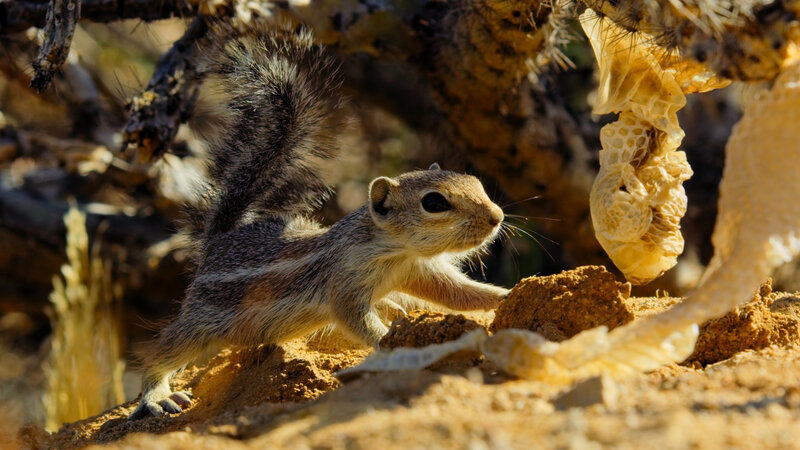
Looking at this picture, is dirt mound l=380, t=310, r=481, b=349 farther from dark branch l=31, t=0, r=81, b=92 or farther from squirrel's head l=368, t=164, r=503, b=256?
dark branch l=31, t=0, r=81, b=92

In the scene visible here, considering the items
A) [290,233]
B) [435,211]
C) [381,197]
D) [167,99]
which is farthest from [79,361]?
[435,211]

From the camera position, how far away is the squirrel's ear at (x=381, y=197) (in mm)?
4645

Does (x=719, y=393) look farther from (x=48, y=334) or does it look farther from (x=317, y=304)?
(x=48, y=334)

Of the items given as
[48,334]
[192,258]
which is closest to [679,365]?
[192,258]

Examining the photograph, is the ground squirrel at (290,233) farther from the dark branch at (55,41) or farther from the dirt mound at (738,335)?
the dirt mound at (738,335)

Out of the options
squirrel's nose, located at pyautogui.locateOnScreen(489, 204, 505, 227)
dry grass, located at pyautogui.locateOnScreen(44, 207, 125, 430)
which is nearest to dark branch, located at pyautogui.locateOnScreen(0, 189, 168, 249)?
dry grass, located at pyautogui.locateOnScreen(44, 207, 125, 430)

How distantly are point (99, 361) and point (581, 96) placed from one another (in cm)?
494

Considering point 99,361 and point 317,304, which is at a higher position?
point 317,304

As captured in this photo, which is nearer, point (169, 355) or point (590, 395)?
point (590, 395)

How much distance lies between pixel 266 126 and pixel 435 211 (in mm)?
1280

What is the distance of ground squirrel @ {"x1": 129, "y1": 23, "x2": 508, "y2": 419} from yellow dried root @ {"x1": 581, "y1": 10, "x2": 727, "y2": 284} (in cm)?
81

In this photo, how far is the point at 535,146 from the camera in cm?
671

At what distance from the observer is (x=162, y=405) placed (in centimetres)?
433

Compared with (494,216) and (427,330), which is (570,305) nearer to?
(427,330)
